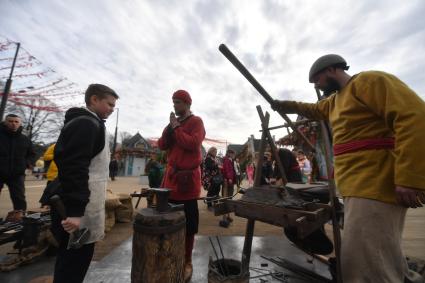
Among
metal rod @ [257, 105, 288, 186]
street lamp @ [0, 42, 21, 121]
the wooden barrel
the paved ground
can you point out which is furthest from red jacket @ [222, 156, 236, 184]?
street lamp @ [0, 42, 21, 121]

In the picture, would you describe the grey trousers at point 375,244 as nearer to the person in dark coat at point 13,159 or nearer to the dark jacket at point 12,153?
the person in dark coat at point 13,159

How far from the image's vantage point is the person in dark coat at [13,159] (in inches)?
152

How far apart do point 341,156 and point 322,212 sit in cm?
47

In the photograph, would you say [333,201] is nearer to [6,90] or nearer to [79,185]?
[79,185]

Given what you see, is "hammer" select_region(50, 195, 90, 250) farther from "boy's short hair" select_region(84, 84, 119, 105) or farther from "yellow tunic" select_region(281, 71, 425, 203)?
"yellow tunic" select_region(281, 71, 425, 203)

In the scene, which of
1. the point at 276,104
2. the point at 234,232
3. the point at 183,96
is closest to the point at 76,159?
the point at 183,96

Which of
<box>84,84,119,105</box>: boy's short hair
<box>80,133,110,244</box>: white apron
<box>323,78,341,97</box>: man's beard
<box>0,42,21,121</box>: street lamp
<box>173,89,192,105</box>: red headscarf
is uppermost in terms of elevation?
<box>0,42,21,121</box>: street lamp

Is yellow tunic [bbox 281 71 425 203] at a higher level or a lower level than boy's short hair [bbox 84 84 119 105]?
lower

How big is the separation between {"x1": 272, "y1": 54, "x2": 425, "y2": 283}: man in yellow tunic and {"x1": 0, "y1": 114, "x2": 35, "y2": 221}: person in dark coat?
4.66 meters

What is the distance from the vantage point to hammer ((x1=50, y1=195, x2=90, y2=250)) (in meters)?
1.37

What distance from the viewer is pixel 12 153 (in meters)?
3.93

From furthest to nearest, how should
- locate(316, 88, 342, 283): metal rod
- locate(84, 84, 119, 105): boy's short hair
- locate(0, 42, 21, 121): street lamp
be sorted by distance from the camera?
locate(0, 42, 21, 121): street lamp < locate(316, 88, 342, 283): metal rod < locate(84, 84, 119, 105): boy's short hair

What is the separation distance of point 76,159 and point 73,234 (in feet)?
1.59

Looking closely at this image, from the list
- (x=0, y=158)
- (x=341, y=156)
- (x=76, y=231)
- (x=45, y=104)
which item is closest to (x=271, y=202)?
(x=341, y=156)
